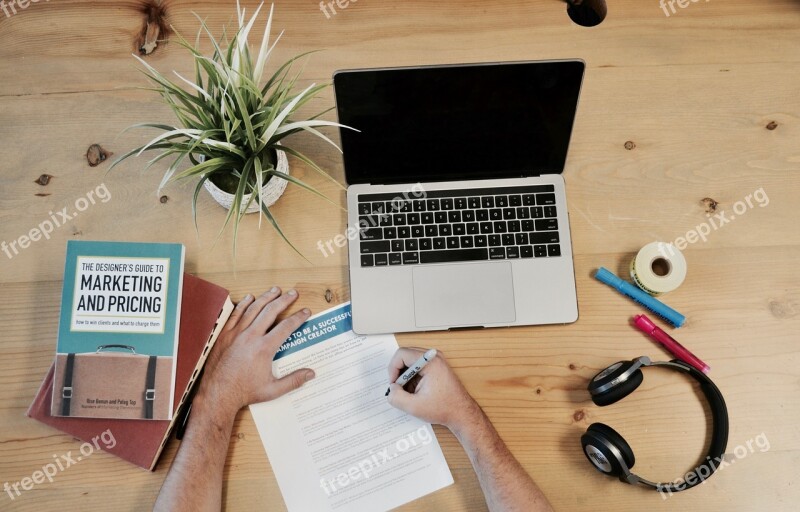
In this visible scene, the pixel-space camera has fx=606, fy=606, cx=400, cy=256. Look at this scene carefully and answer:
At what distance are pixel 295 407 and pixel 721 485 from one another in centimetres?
66

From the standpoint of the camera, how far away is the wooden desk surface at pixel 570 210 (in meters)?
0.94

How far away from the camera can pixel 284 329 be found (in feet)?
3.22

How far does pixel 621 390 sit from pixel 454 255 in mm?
327

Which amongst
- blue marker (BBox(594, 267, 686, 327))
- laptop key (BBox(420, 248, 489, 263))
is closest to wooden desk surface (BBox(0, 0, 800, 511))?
blue marker (BBox(594, 267, 686, 327))

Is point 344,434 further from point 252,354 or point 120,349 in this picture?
point 120,349

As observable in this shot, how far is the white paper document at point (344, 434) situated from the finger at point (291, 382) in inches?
0.7

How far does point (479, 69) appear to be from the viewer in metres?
0.88

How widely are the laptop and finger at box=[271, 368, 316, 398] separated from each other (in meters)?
0.11

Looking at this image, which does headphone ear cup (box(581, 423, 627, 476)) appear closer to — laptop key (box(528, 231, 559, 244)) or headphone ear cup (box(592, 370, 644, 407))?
headphone ear cup (box(592, 370, 644, 407))

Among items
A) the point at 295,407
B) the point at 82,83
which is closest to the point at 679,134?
the point at 295,407

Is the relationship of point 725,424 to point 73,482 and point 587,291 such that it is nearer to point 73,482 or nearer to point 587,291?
point 587,291

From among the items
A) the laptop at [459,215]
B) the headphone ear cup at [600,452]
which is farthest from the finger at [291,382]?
the headphone ear cup at [600,452]

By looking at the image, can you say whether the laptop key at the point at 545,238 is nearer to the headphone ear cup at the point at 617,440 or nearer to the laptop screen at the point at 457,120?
the laptop screen at the point at 457,120

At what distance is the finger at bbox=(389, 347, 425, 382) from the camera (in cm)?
94
